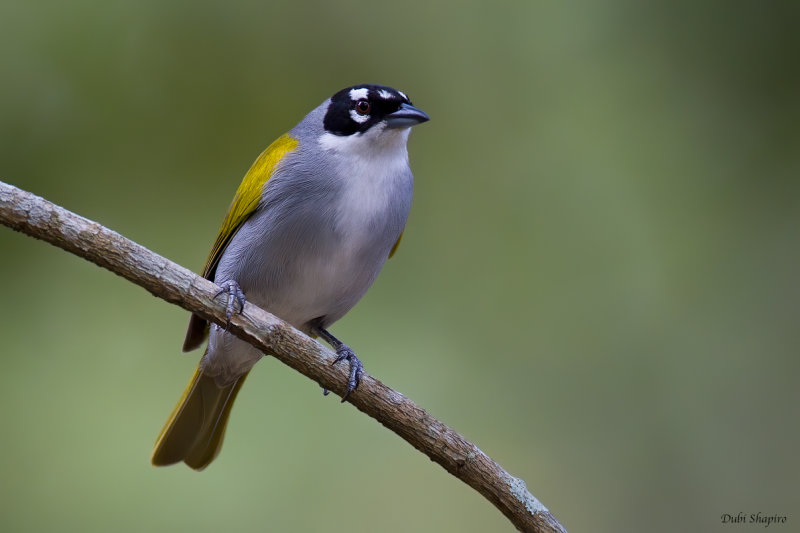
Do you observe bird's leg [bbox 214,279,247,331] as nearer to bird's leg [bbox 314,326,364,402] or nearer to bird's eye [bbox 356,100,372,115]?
bird's leg [bbox 314,326,364,402]

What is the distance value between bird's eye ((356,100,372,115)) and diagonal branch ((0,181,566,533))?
3.94 ft

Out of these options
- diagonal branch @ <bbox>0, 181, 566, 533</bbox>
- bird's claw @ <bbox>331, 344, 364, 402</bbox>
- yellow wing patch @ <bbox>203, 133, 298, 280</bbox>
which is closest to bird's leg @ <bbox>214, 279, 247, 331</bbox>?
diagonal branch @ <bbox>0, 181, 566, 533</bbox>

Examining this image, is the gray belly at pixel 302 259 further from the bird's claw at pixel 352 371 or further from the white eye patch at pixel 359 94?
the white eye patch at pixel 359 94

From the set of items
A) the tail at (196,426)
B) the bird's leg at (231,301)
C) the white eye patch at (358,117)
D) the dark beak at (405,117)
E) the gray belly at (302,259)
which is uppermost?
the dark beak at (405,117)

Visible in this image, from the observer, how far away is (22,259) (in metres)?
4.85

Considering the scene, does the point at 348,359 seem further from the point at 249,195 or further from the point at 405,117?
the point at 405,117

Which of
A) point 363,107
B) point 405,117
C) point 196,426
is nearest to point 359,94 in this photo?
point 363,107

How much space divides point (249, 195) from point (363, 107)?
0.67m

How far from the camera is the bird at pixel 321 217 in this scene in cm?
365

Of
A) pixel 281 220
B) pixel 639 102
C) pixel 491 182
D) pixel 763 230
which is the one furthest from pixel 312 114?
pixel 763 230

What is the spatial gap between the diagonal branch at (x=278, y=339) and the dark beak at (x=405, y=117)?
116 cm

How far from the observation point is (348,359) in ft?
11.4

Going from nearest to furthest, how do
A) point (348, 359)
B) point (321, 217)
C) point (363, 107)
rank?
point (348, 359)
point (321, 217)
point (363, 107)

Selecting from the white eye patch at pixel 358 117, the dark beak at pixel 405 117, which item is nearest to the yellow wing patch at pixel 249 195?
the white eye patch at pixel 358 117
